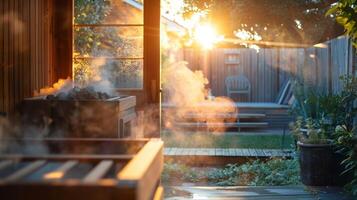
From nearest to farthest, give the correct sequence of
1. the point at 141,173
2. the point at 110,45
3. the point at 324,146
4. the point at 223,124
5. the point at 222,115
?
the point at 141,173
the point at 110,45
the point at 324,146
the point at 223,124
the point at 222,115

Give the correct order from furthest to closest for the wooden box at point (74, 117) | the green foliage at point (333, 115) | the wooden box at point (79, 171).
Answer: the green foliage at point (333, 115) → the wooden box at point (74, 117) → the wooden box at point (79, 171)

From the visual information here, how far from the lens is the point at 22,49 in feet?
9.70

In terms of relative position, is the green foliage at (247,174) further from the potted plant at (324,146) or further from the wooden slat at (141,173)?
the wooden slat at (141,173)

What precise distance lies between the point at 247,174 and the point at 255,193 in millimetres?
1192

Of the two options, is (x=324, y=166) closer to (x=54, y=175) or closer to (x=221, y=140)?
(x=221, y=140)

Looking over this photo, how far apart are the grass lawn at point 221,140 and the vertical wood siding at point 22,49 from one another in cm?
411

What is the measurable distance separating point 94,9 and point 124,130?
5.41ft

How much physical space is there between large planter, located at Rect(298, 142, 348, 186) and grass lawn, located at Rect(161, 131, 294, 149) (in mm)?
2283

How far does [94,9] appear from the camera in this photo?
419 cm

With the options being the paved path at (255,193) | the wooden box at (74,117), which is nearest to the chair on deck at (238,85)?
the paved path at (255,193)

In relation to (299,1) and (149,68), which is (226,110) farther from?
(149,68)

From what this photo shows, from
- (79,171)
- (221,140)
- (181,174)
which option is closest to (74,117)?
(79,171)

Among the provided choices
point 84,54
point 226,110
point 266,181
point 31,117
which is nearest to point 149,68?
point 84,54

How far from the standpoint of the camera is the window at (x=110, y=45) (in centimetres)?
406
